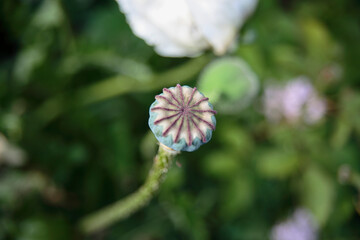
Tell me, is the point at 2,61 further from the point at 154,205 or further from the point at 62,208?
the point at 154,205

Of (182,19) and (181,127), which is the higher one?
(182,19)

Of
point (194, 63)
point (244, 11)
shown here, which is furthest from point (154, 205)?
point (244, 11)

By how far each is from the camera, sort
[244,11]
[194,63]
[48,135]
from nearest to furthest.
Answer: [244,11] < [194,63] < [48,135]

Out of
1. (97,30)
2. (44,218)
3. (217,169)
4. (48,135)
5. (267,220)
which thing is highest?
(97,30)

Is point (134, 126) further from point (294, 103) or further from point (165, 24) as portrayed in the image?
point (165, 24)

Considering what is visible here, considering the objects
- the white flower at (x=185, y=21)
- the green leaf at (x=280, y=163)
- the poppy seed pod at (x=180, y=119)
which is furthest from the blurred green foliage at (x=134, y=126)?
the poppy seed pod at (x=180, y=119)

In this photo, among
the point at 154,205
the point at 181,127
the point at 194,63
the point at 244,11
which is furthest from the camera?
the point at 154,205

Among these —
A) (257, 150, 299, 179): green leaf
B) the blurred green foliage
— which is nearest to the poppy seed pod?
the blurred green foliage
